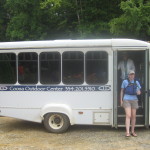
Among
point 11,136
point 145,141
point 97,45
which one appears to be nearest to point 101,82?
point 97,45

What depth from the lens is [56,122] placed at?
9.03 m

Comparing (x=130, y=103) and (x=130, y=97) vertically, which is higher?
(x=130, y=97)

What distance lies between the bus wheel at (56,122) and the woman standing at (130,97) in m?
1.63

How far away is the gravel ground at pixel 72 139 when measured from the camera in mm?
7574

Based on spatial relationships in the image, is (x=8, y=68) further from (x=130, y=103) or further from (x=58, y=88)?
(x=130, y=103)

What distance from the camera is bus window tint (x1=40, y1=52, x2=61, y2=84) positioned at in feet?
29.3

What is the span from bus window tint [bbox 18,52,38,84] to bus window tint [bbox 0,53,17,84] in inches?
7.9

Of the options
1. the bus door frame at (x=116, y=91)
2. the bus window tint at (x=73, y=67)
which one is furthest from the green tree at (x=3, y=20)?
the bus door frame at (x=116, y=91)

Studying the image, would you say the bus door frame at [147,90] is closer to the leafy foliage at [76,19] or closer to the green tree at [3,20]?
the leafy foliage at [76,19]

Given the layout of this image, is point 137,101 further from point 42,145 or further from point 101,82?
point 42,145

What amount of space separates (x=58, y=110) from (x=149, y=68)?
261 cm

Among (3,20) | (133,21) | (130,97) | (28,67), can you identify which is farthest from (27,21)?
(130,97)

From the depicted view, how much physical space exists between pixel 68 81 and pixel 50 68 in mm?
601

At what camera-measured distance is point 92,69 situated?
8766 millimetres
